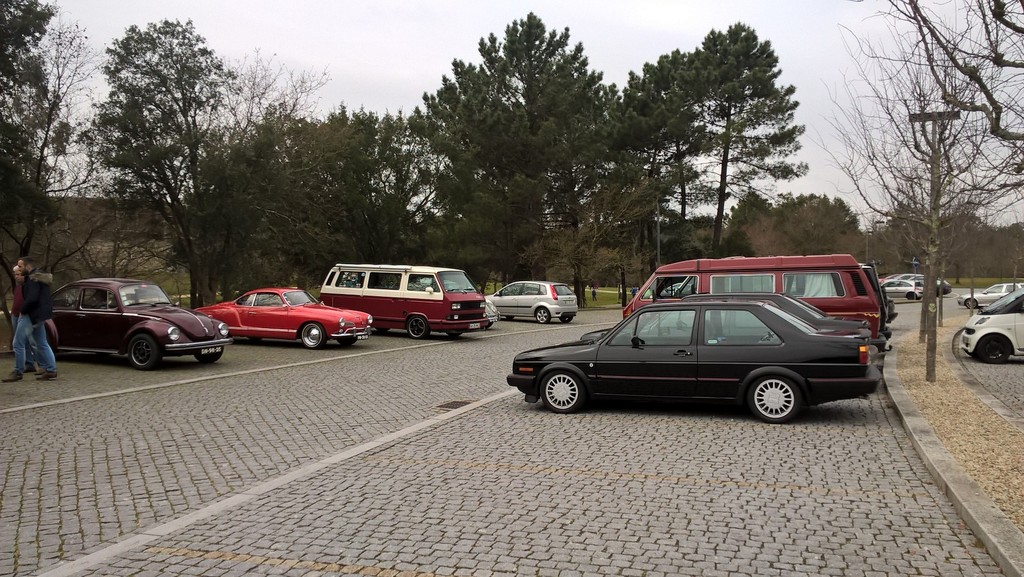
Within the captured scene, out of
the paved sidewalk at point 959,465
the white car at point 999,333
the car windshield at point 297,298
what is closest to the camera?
the paved sidewalk at point 959,465

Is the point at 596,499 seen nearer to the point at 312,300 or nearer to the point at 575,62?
the point at 312,300

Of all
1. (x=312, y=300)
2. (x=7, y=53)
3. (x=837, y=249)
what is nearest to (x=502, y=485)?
(x=312, y=300)

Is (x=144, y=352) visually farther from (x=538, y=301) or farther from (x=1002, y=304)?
(x=538, y=301)

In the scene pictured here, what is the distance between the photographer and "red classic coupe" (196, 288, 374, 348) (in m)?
18.6

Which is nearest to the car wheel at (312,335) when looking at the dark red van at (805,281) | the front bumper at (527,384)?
the dark red van at (805,281)

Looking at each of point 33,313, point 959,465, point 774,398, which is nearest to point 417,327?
point 33,313

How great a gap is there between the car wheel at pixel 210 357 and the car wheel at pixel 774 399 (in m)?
10.9

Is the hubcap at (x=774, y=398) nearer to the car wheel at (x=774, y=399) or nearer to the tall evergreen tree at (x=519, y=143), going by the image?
the car wheel at (x=774, y=399)

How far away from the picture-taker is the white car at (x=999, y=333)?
14609 millimetres

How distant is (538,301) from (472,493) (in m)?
23.8

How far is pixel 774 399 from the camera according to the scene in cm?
861

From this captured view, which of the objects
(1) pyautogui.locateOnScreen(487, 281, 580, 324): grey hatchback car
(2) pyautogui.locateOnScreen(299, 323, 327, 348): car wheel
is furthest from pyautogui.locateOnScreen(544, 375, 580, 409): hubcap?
(1) pyautogui.locateOnScreen(487, 281, 580, 324): grey hatchback car

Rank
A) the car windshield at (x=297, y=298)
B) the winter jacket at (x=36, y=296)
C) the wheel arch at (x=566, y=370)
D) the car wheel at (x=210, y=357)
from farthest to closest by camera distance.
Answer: the car windshield at (x=297, y=298)
the car wheel at (x=210, y=357)
the winter jacket at (x=36, y=296)
the wheel arch at (x=566, y=370)

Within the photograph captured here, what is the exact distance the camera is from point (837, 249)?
75062 mm
